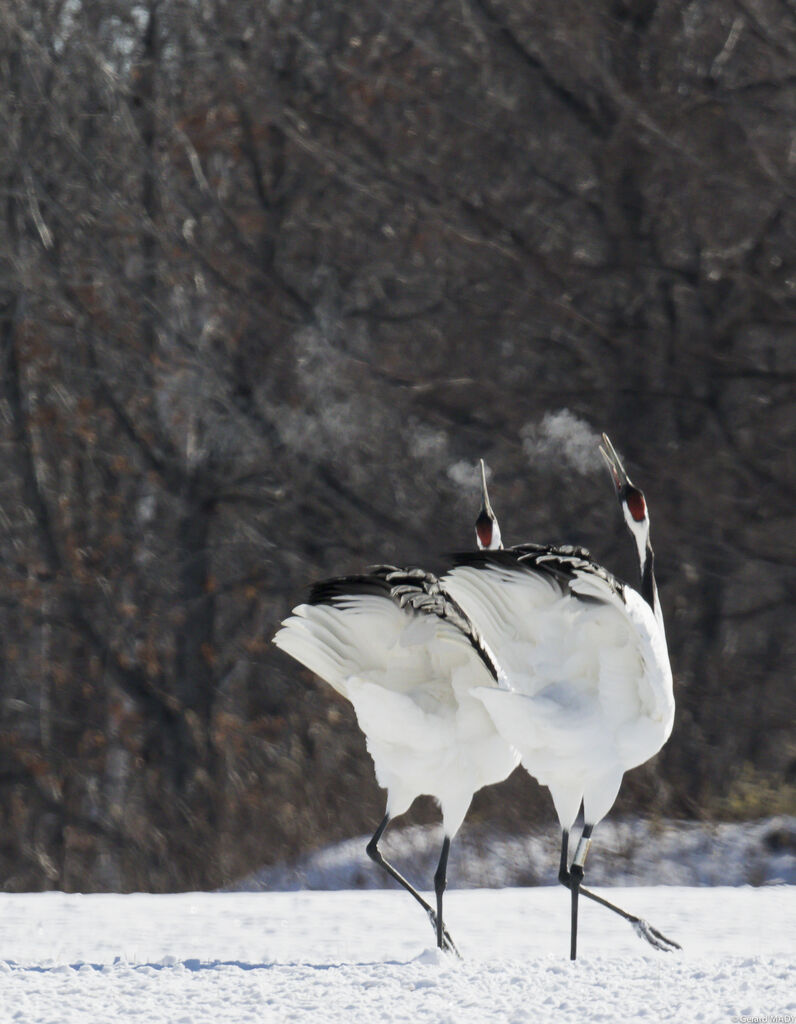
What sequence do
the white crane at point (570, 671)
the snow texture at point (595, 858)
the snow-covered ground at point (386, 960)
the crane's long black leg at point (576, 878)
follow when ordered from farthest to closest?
the snow texture at point (595, 858) → the crane's long black leg at point (576, 878) → the white crane at point (570, 671) → the snow-covered ground at point (386, 960)

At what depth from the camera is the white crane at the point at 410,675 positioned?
20.1ft

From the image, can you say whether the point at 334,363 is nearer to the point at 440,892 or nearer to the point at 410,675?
the point at 410,675

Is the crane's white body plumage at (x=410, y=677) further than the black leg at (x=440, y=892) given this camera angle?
No

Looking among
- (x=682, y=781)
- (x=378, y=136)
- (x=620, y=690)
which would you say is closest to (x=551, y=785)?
(x=620, y=690)

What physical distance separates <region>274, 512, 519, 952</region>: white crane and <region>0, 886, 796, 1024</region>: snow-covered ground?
55 centimetres

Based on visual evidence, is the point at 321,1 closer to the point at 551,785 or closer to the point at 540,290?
the point at 540,290

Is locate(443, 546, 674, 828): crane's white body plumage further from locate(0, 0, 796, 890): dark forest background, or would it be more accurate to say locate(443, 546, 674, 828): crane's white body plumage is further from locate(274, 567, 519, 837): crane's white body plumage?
locate(0, 0, 796, 890): dark forest background

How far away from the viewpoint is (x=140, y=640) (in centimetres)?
1438

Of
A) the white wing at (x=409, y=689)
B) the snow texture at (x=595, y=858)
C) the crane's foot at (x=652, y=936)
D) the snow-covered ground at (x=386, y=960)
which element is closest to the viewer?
the snow-covered ground at (x=386, y=960)

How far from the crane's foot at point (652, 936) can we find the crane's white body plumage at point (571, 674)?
64 cm

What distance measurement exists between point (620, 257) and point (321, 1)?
3652mm

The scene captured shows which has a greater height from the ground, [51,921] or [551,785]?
[551,785]

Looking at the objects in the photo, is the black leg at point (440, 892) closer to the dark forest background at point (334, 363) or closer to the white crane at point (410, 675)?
the white crane at point (410, 675)

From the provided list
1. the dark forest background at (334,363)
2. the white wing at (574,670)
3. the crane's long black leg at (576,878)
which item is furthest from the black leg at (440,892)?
the dark forest background at (334,363)
